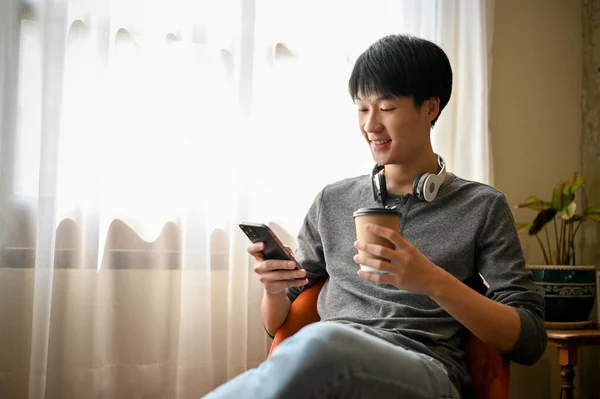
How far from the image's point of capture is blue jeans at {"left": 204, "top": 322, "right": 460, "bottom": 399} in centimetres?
97

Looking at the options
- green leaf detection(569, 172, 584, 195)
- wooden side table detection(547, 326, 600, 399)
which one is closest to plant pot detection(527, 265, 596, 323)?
wooden side table detection(547, 326, 600, 399)

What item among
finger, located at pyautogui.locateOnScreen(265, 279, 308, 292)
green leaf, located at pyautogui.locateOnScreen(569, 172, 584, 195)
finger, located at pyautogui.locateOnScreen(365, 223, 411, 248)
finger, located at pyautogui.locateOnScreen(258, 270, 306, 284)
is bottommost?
finger, located at pyautogui.locateOnScreen(265, 279, 308, 292)

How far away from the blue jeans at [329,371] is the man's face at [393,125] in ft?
2.11

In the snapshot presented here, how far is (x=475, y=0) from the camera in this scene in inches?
100

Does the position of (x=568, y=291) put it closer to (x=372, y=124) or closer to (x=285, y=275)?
(x=372, y=124)

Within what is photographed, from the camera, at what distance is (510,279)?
1.45 metres

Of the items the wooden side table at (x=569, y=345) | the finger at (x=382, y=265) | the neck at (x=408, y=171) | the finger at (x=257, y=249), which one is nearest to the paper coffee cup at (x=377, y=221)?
the finger at (x=382, y=265)

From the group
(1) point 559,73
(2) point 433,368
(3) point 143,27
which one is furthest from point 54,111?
(1) point 559,73

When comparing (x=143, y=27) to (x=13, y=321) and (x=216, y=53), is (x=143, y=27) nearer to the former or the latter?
(x=216, y=53)

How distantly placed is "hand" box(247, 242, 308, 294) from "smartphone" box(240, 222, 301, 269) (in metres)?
0.01

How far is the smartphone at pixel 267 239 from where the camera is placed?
4.59 ft

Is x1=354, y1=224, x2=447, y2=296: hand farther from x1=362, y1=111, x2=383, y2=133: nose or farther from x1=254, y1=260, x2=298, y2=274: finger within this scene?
x1=362, y1=111, x2=383, y2=133: nose

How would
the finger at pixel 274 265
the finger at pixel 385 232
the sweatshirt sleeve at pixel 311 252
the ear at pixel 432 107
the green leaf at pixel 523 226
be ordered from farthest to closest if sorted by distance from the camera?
the green leaf at pixel 523 226 < the sweatshirt sleeve at pixel 311 252 < the ear at pixel 432 107 < the finger at pixel 274 265 < the finger at pixel 385 232

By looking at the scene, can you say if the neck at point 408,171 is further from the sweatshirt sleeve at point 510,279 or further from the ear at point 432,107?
the sweatshirt sleeve at point 510,279
